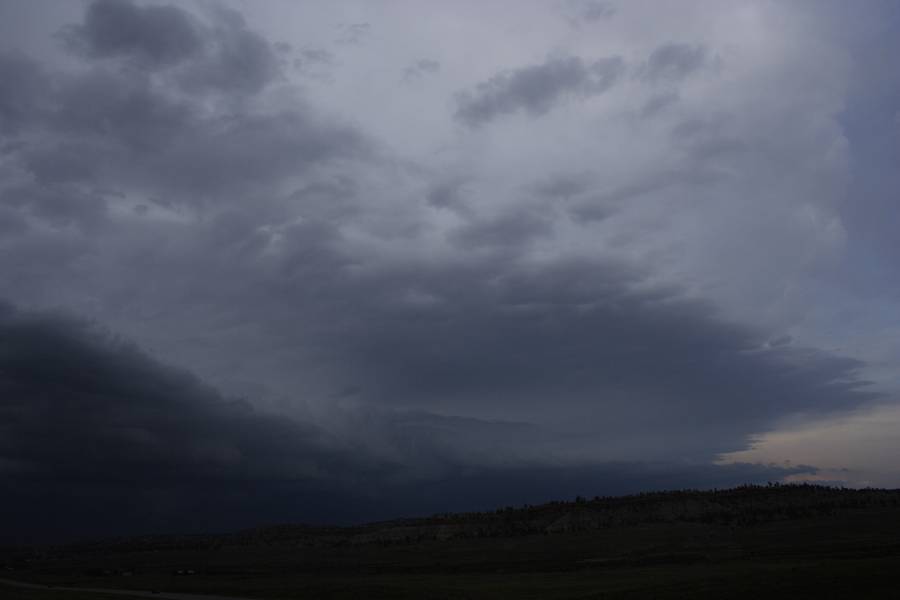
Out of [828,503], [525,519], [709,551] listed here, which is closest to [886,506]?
[828,503]

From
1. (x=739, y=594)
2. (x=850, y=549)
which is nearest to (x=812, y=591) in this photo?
(x=739, y=594)

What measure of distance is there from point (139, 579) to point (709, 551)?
8283cm

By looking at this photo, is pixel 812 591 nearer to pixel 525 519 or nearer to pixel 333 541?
pixel 525 519

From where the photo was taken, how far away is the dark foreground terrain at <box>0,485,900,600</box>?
5688 centimetres

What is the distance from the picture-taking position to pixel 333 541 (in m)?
193

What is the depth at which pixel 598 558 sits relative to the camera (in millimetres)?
106000

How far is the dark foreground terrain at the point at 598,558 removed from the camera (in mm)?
56875

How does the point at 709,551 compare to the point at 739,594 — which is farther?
the point at 709,551

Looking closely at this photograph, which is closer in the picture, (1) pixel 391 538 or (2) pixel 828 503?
(2) pixel 828 503

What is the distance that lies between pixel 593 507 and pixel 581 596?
422 feet

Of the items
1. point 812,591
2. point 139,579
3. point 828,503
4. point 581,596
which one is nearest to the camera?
point 812,591

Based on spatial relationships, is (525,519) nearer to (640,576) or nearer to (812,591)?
(640,576)

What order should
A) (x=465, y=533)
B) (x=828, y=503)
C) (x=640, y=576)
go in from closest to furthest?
(x=640, y=576) → (x=828, y=503) → (x=465, y=533)

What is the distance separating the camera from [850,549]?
84.1 meters
